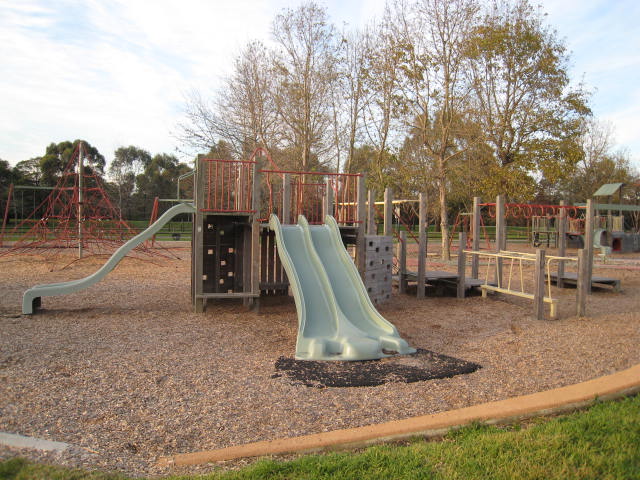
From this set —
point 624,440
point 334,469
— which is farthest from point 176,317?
point 624,440

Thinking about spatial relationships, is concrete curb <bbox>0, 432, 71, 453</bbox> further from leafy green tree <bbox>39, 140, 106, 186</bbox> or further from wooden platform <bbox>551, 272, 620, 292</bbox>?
leafy green tree <bbox>39, 140, 106, 186</bbox>

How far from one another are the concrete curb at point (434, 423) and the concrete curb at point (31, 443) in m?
0.69

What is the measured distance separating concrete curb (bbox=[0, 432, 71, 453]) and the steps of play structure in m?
2.88

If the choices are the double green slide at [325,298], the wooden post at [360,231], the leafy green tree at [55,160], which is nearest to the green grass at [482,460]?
the double green slide at [325,298]

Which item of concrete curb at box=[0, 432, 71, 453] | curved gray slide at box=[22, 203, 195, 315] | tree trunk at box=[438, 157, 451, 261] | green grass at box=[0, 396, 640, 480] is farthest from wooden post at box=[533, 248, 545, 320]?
tree trunk at box=[438, 157, 451, 261]

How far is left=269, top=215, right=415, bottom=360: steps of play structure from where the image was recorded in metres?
5.93

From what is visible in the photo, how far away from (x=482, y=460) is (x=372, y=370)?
2.34 m

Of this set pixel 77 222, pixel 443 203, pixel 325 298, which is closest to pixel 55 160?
pixel 77 222

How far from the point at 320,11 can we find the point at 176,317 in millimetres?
17861

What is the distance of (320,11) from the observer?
22.0 meters

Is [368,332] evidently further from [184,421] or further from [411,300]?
[411,300]

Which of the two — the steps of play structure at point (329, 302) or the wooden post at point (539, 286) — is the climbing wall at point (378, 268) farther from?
the wooden post at point (539, 286)

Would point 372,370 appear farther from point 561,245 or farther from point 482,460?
point 561,245

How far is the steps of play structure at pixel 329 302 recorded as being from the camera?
593 centimetres
